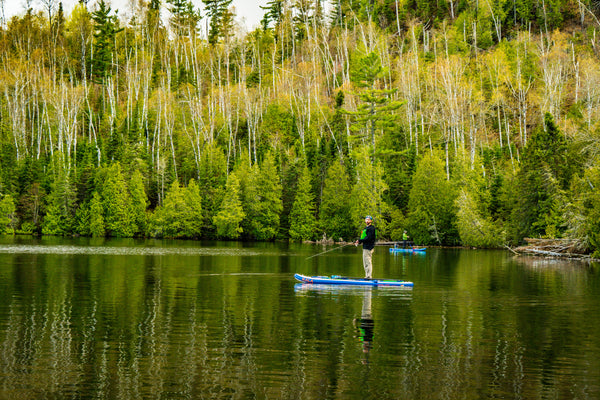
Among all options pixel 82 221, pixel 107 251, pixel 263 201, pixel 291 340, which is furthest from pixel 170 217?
pixel 291 340

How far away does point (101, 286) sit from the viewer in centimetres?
2398

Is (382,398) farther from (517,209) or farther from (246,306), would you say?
(517,209)

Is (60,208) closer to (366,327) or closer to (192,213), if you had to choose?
(192,213)

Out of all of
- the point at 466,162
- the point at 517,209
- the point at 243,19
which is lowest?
the point at 517,209

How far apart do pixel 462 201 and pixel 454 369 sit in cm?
5592

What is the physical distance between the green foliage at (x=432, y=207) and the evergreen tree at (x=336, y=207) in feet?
29.4

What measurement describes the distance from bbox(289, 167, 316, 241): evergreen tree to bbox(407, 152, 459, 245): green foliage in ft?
44.8

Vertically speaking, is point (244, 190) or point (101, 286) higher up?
point (244, 190)

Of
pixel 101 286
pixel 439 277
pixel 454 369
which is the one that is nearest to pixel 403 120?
pixel 439 277

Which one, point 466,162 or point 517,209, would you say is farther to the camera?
point 466,162

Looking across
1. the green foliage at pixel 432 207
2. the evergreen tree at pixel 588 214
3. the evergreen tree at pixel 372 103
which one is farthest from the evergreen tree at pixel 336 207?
the evergreen tree at pixel 588 214

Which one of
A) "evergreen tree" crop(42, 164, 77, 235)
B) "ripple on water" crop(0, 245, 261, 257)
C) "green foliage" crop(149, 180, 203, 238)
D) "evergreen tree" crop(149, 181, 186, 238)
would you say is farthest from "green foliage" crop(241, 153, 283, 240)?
"ripple on water" crop(0, 245, 261, 257)

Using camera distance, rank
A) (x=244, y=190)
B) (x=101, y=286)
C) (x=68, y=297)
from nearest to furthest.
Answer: (x=68, y=297) < (x=101, y=286) < (x=244, y=190)

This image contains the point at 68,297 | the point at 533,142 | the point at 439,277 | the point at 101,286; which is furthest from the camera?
the point at 533,142
